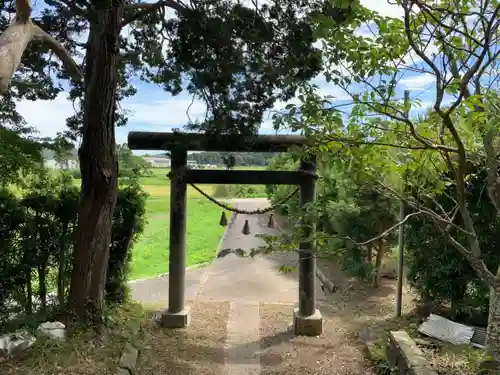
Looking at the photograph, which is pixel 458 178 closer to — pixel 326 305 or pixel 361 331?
pixel 361 331

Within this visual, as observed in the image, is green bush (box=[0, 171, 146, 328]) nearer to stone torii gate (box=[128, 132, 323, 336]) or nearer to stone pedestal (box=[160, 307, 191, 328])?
stone torii gate (box=[128, 132, 323, 336])

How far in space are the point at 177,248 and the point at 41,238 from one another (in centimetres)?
141

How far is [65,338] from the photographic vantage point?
326cm

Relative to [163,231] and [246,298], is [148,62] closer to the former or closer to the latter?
[246,298]

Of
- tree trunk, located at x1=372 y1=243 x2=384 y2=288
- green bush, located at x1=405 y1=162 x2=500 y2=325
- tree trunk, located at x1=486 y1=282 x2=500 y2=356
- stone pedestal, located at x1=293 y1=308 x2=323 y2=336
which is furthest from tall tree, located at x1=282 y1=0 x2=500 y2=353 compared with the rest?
tree trunk, located at x1=372 y1=243 x2=384 y2=288

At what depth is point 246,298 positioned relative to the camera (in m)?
6.00

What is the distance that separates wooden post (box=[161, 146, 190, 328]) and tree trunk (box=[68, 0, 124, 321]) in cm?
108

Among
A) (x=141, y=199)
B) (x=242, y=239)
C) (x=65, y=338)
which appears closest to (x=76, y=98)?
(x=141, y=199)

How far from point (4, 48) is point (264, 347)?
3.63 metres

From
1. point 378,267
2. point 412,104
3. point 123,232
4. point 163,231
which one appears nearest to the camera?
point 412,104

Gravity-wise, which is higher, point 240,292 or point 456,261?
point 456,261

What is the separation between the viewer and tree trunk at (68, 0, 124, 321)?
11.0 ft

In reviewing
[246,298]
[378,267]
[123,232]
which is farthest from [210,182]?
[378,267]

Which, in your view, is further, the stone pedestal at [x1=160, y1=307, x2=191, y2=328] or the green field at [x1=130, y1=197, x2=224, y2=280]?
the green field at [x1=130, y1=197, x2=224, y2=280]
